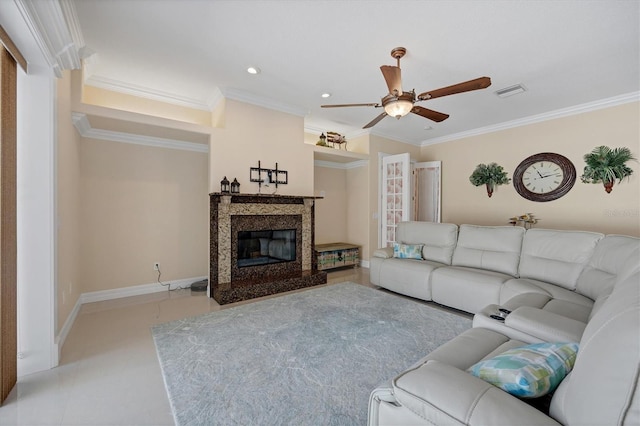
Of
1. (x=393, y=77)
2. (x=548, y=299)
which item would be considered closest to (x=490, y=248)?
(x=548, y=299)

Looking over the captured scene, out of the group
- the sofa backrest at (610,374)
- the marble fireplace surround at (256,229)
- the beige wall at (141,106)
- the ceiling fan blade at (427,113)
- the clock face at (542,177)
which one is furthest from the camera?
the clock face at (542,177)

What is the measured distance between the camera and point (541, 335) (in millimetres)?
1545

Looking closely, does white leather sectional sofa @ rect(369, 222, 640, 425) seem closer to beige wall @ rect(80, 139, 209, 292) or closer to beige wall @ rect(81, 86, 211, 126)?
beige wall @ rect(80, 139, 209, 292)

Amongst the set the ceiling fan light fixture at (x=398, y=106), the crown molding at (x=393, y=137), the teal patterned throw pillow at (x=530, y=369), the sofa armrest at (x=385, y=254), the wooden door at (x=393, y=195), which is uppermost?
the crown molding at (x=393, y=137)

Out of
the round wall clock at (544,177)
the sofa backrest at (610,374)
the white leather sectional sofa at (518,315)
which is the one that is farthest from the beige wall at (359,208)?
the sofa backrest at (610,374)

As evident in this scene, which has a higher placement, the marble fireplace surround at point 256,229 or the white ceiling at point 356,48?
the white ceiling at point 356,48

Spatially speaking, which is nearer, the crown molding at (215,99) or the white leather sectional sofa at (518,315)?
the white leather sectional sofa at (518,315)

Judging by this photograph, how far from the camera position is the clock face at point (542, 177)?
4418 millimetres

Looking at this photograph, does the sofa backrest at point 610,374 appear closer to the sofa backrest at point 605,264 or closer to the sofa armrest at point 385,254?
the sofa backrest at point 605,264

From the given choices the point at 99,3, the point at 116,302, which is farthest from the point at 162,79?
the point at 116,302

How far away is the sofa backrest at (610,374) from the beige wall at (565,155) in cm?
456

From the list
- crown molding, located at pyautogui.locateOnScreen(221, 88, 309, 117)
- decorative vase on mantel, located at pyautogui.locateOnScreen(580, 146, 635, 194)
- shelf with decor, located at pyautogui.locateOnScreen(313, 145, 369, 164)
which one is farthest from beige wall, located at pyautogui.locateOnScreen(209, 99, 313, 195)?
decorative vase on mantel, located at pyautogui.locateOnScreen(580, 146, 635, 194)

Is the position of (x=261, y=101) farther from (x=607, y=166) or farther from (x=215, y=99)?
(x=607, y=166)

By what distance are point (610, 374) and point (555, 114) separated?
17.3 feet
